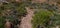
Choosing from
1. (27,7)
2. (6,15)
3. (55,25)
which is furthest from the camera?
(27,7)

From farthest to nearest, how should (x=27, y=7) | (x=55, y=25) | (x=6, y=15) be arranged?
(x=27, y=7) → (x=6, y=15) → (x=55, y=25)

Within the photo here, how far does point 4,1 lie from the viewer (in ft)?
15.4

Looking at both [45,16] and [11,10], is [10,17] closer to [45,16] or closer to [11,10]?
[11,10]

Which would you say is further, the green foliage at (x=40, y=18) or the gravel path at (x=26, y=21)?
the gravel path at (x=26, y=21)

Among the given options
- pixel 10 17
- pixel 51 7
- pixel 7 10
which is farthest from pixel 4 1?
pixel 51 7

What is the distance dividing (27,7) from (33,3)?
255 millimetres

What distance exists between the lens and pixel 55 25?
390 cm

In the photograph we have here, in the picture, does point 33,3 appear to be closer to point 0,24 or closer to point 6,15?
point 6,15

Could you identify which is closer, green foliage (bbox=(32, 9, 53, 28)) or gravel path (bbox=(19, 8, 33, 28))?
green foliage (bbox=(32, 9, 53, 28))

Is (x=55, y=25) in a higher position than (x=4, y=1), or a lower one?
lower

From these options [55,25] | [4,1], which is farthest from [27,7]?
[55,25]

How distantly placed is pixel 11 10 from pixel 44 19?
2.62ft

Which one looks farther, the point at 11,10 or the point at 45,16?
the point at 11,10

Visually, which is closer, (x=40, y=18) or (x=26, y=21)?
(x=40, y=18)
